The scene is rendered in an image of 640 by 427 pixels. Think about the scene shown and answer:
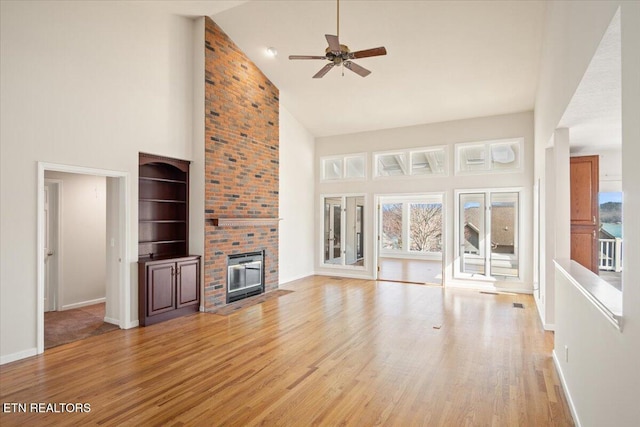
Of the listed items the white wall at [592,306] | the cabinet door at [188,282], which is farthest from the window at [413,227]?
the white wall at [592,306]

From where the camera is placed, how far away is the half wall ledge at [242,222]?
5.84 meters

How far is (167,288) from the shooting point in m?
5.23

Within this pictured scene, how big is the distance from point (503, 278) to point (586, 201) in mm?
2865

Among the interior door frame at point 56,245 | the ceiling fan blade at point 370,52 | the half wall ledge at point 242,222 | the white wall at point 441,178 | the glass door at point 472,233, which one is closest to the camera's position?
the ceiling fan blade at point 370,52

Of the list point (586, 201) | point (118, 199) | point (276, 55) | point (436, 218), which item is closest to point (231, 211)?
point (118, 199)

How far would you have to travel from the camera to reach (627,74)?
Result: 1.48m

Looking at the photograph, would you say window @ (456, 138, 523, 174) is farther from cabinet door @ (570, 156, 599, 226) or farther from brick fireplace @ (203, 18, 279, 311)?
brick fireplace @ (203, 18, 279, 311)

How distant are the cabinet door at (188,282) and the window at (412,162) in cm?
483

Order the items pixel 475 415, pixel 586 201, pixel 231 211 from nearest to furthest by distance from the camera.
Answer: pixel 475 415
pixel 586 201
pixel 231 211

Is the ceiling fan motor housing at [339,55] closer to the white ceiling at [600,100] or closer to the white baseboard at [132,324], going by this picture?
the white ceiling at [600,100]

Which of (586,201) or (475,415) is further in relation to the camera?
(586,201)

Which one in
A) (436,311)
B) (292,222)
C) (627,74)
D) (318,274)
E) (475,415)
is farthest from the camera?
(318,274)

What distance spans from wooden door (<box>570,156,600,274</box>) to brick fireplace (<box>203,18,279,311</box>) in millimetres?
5115

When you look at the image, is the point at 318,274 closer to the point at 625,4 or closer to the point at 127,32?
the point at 127,32
